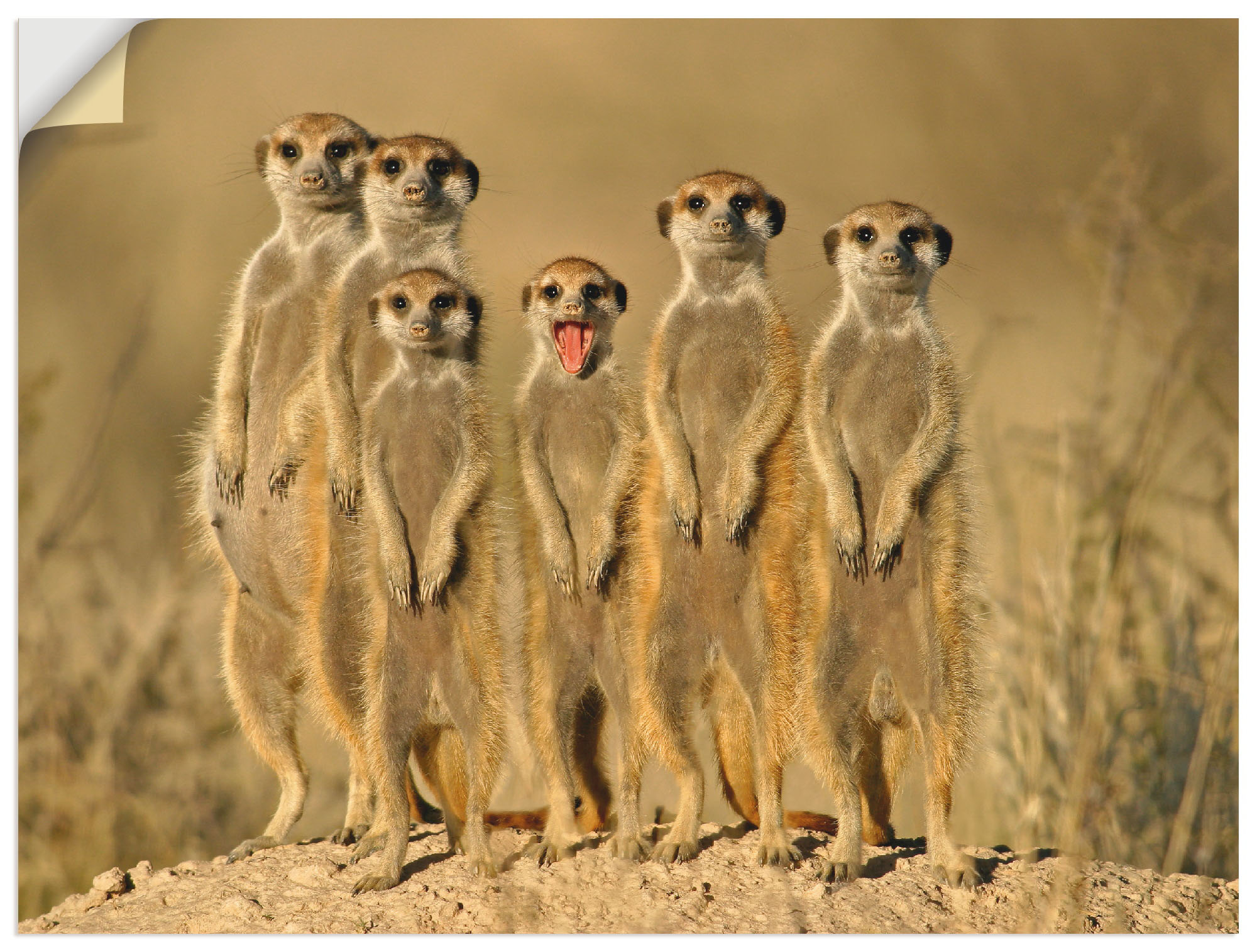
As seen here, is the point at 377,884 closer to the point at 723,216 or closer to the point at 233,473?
the point at 233,473

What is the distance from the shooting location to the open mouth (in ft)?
13.3

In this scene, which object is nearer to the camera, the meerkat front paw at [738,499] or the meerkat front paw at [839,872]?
the meerkat front paw at [839,872]

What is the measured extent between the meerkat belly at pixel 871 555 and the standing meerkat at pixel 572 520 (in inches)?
26.7

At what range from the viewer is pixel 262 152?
14.8ft

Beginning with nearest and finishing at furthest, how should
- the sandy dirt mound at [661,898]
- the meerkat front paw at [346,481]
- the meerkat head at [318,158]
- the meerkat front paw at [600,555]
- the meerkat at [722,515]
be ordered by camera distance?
the sandy dirt mound at [661,898]
the meerkat at [722,515]
the meerkat front paw at [600,555]
the meerkat front paw at [346,481]
the meerkat head at [318,158]

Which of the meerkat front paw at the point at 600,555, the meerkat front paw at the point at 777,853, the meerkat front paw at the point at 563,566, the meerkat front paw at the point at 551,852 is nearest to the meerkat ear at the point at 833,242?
the meerkat front paw at the point at 600,555

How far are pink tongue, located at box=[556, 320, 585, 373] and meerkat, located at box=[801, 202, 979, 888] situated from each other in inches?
27.8

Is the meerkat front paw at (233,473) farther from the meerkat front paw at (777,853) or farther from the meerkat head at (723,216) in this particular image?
the meerkat front paw at (777,853)

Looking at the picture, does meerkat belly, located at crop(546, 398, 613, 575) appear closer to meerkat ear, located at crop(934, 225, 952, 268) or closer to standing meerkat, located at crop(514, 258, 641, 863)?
standing meerkat, located at crop(514, 258, 641, 863)

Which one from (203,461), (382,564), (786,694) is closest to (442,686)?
(382,564)

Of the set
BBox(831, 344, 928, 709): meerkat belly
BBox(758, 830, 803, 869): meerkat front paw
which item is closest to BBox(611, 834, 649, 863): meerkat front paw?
BBox(758, 830, 803, 869): meerkat front paw

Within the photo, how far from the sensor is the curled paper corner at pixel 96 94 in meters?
4.56

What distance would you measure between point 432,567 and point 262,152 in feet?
5.33

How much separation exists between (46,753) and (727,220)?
318 cm
